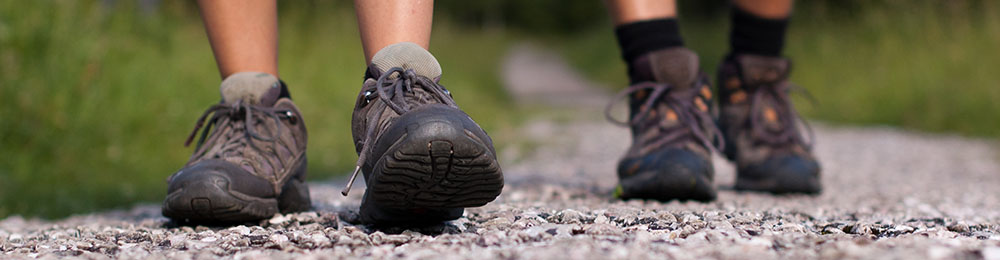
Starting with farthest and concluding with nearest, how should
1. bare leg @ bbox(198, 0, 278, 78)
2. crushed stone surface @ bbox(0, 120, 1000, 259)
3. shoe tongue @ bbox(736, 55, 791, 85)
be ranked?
shoe tongue @ bbox(736, 55, 791, 85)
bare leg @ bbox(198, 0, 278, 78)
crushed stone surface @ bbox(0, 120, 1000, 259)

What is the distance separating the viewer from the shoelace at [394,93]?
4.41 feet

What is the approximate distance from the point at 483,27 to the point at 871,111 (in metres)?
13.5

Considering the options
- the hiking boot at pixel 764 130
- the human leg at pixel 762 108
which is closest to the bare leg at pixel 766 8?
the human leg at pixel 762 108

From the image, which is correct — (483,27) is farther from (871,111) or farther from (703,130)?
(703,130)

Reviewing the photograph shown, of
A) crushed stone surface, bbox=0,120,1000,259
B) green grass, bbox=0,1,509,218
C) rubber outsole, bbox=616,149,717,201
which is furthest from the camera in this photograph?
green grass, bbox=0,1,509,218

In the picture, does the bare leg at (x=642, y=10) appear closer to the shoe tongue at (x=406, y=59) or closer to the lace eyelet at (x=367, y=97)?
the shoe tongue at (x=406, y=59)

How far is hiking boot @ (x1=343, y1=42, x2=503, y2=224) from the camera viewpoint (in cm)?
119

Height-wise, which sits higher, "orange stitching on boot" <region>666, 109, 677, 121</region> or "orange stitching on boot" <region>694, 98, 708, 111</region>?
"orange stitching on boot" <region>694, 98, 708, 111</region>

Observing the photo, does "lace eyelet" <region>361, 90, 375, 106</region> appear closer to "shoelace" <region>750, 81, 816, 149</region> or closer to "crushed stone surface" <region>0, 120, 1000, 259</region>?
"crushed stone surface" <region>0, 120, 1000, 259</region>

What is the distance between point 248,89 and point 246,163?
0.63 ft

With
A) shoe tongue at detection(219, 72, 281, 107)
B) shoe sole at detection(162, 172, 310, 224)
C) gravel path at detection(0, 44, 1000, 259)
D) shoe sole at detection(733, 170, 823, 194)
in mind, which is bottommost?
shoe sole at detection(733, 170, 823, 194)

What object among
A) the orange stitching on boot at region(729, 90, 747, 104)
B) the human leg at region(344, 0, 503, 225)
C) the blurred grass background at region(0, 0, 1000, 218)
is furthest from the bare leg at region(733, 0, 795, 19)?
the blurred grass background at region(0, 0, 1000, 218)

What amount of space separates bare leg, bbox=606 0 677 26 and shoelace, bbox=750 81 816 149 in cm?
50

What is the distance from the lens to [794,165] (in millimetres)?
2393
